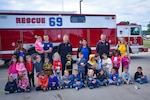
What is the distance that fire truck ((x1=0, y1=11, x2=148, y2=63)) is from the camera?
48.4 ft

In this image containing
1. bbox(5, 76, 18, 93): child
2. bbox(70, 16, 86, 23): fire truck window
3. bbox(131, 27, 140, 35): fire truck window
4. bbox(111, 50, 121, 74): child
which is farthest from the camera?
bbox(131, 27, 140, 35): fire truck window

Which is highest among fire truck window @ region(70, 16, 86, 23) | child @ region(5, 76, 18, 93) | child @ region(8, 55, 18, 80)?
fire truck window @ region(70, 16, 86, 23)

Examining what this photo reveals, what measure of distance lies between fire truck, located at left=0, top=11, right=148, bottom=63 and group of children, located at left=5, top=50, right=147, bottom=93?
5509mm

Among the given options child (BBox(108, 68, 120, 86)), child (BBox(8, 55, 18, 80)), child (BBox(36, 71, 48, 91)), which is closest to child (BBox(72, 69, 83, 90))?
child (BBox(36, 71, 48, 91))

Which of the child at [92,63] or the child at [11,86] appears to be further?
the child at [92,63]

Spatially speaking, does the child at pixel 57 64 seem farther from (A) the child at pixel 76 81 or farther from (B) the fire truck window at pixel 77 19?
(B) the fire truck window at pixel 77 19

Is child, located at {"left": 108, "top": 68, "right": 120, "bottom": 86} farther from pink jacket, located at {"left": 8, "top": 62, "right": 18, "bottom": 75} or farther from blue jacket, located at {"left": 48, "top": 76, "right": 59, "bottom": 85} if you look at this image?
pink jacket, located at {"left": 8, "top": 62, "right": 18, "bottom": 75}

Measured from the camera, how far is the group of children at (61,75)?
8.60 m

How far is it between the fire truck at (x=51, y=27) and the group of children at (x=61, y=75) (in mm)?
5509

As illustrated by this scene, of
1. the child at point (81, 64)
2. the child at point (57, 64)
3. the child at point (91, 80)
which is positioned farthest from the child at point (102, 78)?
the child at point (57, 64)

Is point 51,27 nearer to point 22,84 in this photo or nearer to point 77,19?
point 77,19

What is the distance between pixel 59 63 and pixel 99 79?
1472 mm

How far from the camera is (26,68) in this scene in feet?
29.7

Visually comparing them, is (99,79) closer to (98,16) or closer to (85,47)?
(85,47)
